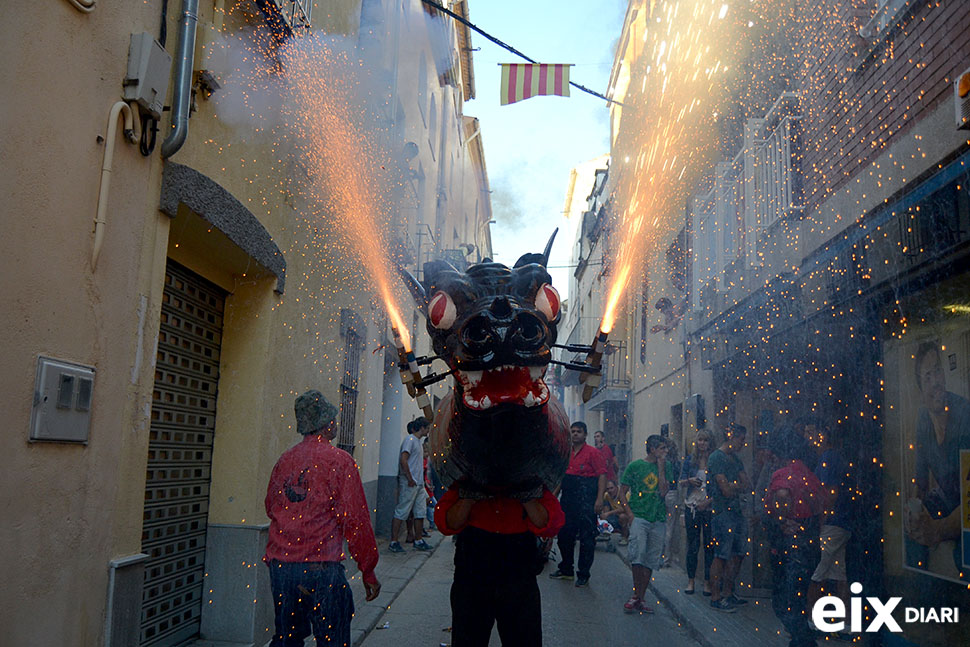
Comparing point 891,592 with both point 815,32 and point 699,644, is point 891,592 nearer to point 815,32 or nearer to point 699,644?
point 699,644

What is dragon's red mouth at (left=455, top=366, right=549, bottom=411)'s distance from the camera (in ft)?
10.5

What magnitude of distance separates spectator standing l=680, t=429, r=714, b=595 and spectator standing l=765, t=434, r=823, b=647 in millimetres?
1786

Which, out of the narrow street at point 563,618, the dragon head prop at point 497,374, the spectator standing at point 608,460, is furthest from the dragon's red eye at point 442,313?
the spectator standing at point 608,460

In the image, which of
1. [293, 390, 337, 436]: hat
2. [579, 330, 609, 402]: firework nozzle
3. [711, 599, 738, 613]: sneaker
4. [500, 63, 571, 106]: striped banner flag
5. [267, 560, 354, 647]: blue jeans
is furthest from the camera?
[500, 63, 571, 106]: striped banner flag

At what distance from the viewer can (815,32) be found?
8211 millimetres

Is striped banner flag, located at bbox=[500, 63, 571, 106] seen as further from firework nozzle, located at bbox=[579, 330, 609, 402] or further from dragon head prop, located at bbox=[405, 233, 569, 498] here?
firework nozzle, located at bbox=[579, 330, 609, 402]

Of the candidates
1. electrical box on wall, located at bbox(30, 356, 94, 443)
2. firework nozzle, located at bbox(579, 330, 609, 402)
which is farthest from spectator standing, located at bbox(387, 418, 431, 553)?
firework nozzle, located at bbox(579, 330, 609, 402)

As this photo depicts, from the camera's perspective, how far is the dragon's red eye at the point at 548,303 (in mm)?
3393

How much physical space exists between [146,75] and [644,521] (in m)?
6.55

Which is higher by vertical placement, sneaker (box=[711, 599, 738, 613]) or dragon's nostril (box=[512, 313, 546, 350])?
dragon's nostril (box=[512, 313, 546, 350])

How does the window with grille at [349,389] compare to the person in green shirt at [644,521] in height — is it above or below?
above

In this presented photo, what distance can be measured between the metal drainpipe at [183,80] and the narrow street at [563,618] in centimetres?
439

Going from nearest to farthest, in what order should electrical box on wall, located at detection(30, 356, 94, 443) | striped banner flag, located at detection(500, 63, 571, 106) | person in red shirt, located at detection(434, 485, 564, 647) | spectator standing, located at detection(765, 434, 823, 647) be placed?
electrical box on wall, located at detection(30, 356, 94, 443) < person in red shirt, located at detection(434, 485, 564, 647) < spectator standing, located at detection(765, 434, 823, 647) < striped banner flag, located at detection(500, 63, 571, 106)

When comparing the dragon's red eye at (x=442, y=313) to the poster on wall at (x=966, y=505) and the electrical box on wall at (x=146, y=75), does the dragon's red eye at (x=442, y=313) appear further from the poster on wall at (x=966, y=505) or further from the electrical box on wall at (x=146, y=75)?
the poster on wall at (x=966, y=505)
